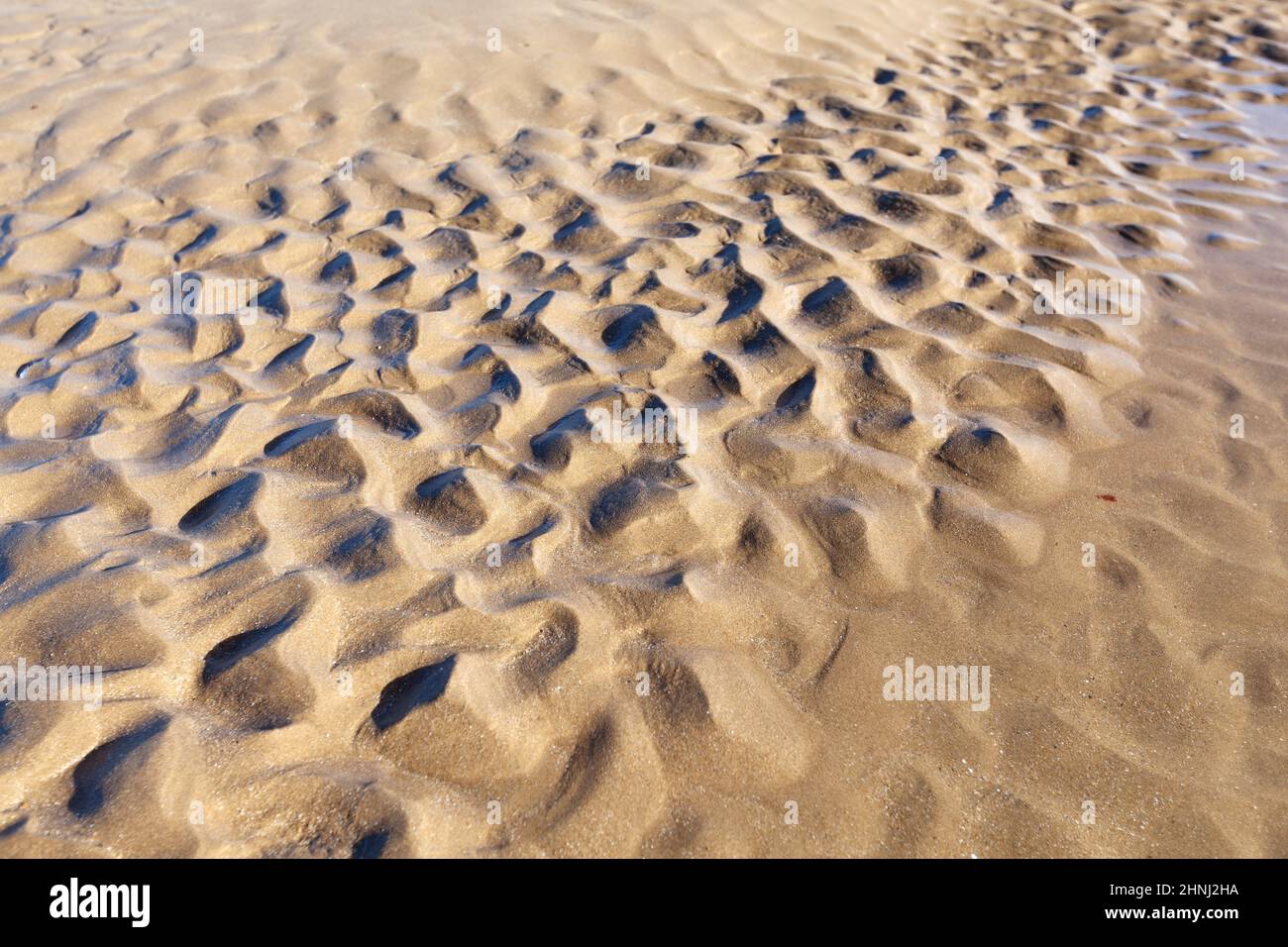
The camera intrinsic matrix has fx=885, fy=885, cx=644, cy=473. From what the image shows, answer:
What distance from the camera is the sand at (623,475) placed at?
180cm

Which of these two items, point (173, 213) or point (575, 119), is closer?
point (173, 213)

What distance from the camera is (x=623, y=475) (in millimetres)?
2543

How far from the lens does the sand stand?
5.90 ft

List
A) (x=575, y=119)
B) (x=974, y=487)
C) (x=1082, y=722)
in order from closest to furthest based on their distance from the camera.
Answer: (x=1082, y=722) → (x=974, y=487) → (x=575, y=119)

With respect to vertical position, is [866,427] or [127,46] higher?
[127,46]

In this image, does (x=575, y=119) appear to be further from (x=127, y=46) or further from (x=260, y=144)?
(x=127, y=46)

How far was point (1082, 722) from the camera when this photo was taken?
195 cm

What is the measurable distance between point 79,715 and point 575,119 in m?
3.84

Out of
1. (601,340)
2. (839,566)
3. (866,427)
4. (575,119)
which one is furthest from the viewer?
(575,119)
